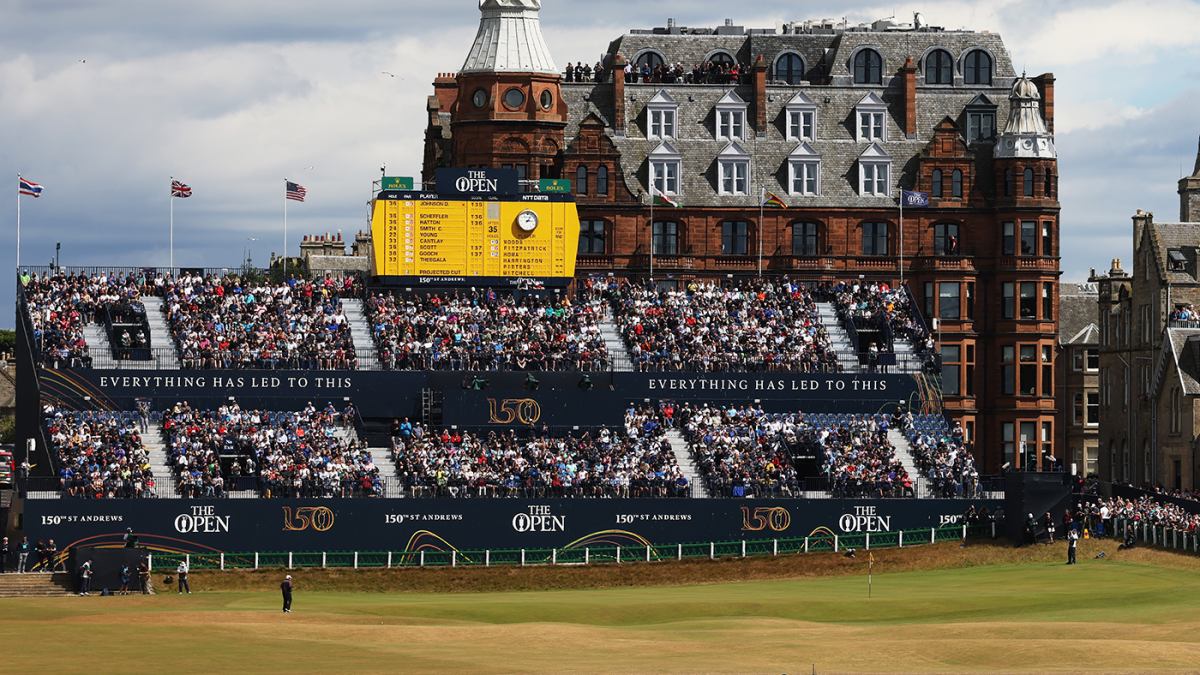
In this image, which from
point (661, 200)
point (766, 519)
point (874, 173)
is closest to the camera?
point (766, 519)

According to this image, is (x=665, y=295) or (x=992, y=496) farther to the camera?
(x=665, y=295)

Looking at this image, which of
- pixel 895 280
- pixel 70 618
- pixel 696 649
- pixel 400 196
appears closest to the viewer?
pixel 696 649

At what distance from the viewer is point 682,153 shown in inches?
3967

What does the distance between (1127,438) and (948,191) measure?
1737 cm

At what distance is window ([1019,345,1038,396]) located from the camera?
10031 centimetres

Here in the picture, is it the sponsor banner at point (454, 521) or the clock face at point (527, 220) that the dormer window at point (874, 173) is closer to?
the clock face at point (527, 220)

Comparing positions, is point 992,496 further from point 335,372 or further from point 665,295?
A: point 335,372

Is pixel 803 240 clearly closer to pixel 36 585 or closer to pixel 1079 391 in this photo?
pixel 1079 391

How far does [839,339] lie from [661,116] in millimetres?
17431

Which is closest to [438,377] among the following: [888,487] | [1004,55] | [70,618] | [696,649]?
[888,487]

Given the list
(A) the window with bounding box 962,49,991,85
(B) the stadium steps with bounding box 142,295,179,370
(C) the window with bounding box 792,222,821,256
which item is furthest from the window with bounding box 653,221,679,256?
(B) the stadium steps with bounding box 142,295,179,370

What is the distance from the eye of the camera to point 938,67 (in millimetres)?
104250

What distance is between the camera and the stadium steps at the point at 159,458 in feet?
247

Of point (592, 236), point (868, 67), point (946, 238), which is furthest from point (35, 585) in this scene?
point (868, 67)
